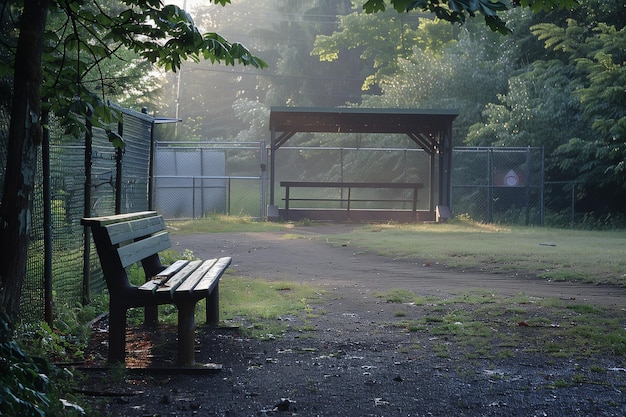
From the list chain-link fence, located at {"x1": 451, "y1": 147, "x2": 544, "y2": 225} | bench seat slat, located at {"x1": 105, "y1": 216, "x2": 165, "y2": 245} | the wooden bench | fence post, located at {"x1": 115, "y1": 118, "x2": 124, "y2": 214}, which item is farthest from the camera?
chain-link fence, located at {"x1": 451, "y1": 147, "x2": 544, "y2": 225}

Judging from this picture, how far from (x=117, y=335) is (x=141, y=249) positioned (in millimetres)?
968

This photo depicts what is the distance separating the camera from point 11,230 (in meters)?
4.47

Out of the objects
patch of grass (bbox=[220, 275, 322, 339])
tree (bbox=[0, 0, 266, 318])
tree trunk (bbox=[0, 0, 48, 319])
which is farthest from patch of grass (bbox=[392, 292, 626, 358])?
tree trunk (bbox=[0, 0, 48, 319])

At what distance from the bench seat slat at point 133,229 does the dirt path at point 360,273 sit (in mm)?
3079

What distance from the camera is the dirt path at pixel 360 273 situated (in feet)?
32.4

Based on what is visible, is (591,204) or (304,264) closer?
(304,264)

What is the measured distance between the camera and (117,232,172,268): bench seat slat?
19.4ft

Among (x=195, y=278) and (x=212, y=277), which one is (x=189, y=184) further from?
(x=195, y=278)

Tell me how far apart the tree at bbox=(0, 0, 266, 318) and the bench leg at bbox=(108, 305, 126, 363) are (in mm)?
1089

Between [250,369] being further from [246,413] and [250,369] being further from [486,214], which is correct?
[486,214]

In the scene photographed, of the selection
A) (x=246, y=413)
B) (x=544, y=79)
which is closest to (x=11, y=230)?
(x=246, y=413)

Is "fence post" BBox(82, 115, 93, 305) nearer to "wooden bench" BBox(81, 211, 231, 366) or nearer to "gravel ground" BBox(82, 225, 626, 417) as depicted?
"gravel ground" BBox(82, 225, 626, 417)

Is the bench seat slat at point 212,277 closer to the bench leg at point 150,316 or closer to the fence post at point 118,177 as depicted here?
the bench leg at point 150,316

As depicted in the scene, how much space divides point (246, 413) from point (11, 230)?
168cm
